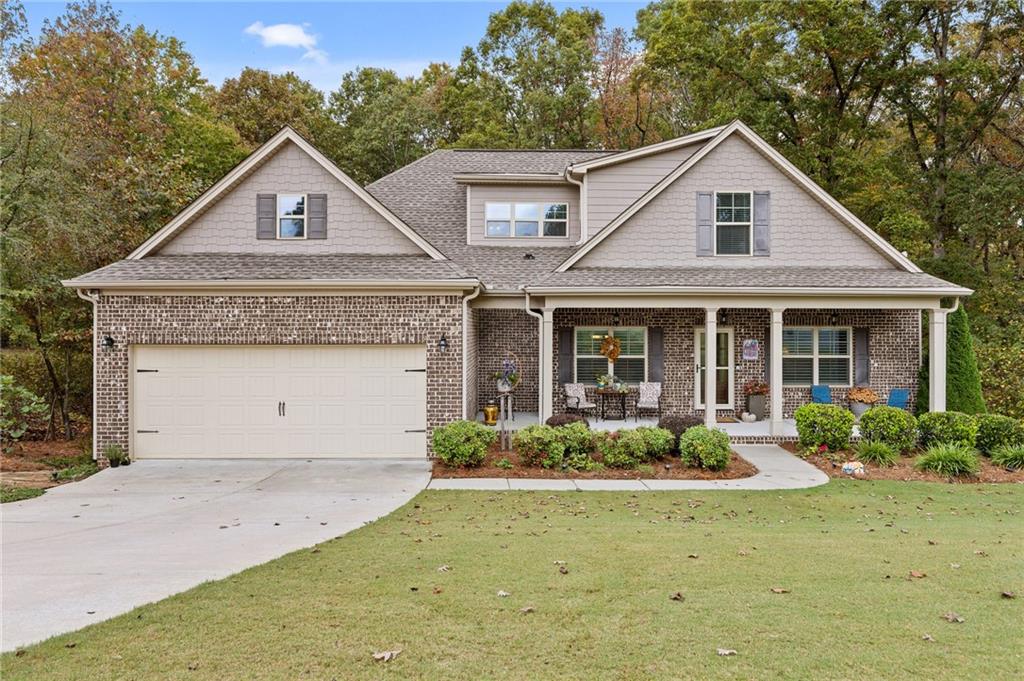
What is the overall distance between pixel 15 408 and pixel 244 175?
23.6 ft

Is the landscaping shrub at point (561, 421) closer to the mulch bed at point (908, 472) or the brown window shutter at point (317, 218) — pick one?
the mulch bed at point (908, 472)

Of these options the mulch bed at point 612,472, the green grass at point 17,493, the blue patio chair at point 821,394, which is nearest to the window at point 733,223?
the blue patio chair at point 821,394

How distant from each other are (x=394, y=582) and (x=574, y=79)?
27.6m

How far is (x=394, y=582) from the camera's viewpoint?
512 cm

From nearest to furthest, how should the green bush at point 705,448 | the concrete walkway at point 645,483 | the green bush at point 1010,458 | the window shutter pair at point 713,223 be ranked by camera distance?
the concrete walkway at point 645,483, the green bush at point 705,448, the green bush at point 1010,458, the window shutter pair at point 713,223

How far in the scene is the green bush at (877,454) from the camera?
1045cm

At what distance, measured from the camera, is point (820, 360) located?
1435 cm

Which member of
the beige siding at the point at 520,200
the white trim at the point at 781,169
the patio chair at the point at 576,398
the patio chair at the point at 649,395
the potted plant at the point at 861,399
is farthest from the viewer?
the beige siding at the point at 520,200

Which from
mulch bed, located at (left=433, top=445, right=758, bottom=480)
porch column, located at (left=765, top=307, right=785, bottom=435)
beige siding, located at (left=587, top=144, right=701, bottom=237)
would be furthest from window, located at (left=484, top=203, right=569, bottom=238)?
mulch bed, located at (left=433, top=445, right=758, bottom=480)

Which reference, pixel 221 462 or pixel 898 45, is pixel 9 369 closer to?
pixel 221 462

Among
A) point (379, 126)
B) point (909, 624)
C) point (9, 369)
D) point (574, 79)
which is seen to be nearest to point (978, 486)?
point (909, 624)

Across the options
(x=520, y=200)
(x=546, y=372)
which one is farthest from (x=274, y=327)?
(x=520, y=200)

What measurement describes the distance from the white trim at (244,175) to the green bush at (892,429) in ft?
28.1

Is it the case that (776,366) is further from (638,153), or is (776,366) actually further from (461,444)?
(461,444)
